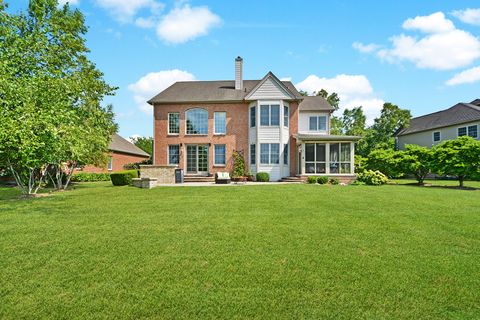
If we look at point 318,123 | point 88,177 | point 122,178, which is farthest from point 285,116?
point 88,177

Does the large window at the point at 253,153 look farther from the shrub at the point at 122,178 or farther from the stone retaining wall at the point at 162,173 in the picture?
the shrub at the point at 122,178

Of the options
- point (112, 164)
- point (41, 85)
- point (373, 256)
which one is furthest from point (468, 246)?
point (112, 164)

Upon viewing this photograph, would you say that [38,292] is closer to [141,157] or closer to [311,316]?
[311,316]

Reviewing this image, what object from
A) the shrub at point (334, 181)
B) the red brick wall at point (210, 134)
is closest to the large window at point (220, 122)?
the red brick wall at point (210, 134)

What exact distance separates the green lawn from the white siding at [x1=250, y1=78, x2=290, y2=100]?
47.2ft

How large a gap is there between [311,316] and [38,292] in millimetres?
3387

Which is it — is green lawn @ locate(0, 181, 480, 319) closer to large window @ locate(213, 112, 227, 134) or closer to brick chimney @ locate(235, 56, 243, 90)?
large window @ locate(213, 112, 227, 134)

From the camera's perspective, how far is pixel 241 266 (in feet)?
13.9

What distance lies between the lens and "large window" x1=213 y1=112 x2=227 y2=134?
22031 millimetres

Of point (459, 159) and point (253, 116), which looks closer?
point (459, 159)

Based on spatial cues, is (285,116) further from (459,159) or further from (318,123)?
(459,159)

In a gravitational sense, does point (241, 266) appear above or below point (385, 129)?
below

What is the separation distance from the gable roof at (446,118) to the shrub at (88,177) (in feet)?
120

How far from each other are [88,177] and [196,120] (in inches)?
489
